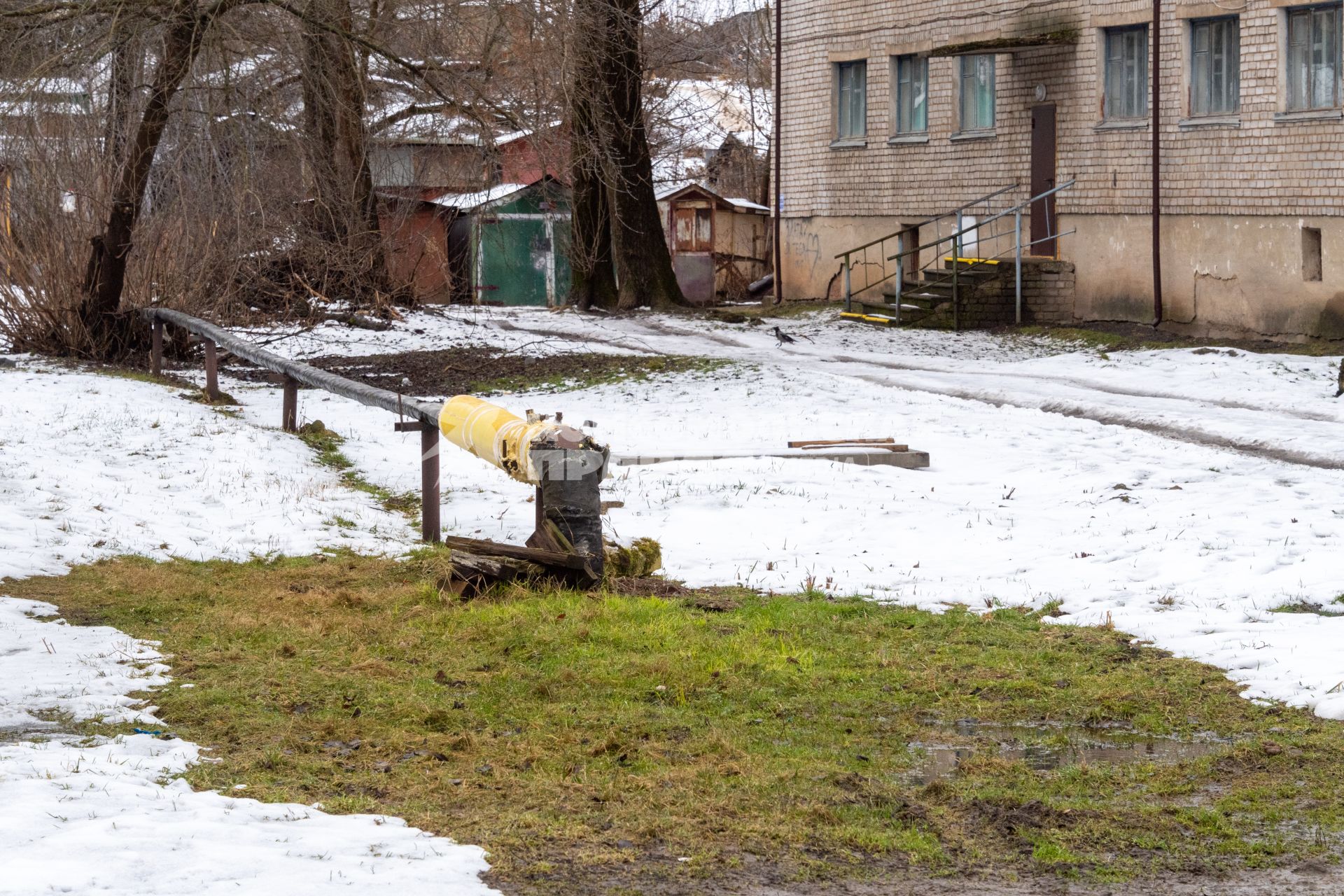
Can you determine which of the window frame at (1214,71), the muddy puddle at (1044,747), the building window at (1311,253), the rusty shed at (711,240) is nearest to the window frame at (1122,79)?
the window frame at (1214,71)

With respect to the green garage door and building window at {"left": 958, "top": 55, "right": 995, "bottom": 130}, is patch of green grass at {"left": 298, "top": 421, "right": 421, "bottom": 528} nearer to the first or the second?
building window at {"left": 958, "top": 55, "right": 995, "bottom": 130}

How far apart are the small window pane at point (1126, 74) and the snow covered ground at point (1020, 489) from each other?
5.71 meters

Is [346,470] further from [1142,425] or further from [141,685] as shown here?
[1142,425]

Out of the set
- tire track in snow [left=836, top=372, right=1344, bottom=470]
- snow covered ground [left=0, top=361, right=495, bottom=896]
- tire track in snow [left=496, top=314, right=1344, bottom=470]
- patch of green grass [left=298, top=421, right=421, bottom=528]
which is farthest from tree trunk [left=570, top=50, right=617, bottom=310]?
snow covered ground [left=0, top=361, right=495, bottom=896]

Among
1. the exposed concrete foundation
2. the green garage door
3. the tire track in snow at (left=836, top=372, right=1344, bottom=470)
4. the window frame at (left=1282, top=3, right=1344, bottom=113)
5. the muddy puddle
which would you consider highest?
the window frame at (left=1282, top=3, right=1344, bottom=113)

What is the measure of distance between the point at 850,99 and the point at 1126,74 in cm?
654

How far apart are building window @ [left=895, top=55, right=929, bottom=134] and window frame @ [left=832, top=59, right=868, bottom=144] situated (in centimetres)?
73

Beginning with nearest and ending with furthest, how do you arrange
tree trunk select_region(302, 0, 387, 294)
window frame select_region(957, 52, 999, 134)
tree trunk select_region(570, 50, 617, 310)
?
tree trunk select_region(302, 0, 387, 294)
window frame select_region(957, 52, 999, 134)
tree trunk select_region(570, 50, 617, 310)

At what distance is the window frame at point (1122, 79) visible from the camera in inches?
927

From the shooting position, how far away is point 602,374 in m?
18.8

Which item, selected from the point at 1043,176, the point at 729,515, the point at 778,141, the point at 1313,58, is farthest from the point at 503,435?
the point at 778,141

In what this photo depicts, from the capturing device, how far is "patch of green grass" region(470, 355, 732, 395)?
60.0 ft

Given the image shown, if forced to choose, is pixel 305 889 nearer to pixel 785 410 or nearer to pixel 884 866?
pixel 884 866

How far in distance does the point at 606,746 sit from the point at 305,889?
1610 mm
